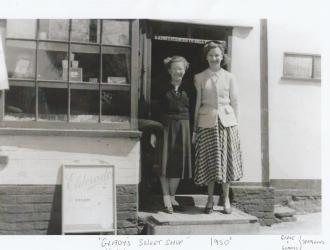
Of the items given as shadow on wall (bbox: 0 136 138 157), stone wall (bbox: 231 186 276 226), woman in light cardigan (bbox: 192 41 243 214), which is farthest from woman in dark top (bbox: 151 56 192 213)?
stone wall (bbox: 231 186 276 226)

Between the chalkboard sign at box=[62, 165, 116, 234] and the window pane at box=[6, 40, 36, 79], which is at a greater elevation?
the window pane at box=[6, 40, 36, 79]

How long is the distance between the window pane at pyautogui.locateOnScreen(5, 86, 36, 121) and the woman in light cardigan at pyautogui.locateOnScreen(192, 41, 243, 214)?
69.6 inches

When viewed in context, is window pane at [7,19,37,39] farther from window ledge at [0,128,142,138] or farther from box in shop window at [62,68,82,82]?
window ledge at [0,128,142,138]

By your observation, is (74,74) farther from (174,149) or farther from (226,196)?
(226,196)

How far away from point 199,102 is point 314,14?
1501 mm

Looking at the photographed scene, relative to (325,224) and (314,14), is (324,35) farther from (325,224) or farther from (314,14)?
(325,224)

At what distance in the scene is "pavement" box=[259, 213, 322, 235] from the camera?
5255 mm

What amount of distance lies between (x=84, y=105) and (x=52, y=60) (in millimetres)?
571

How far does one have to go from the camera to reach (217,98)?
5398mm

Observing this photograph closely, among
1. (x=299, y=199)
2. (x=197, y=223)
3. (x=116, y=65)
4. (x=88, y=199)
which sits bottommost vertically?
(x=197, y=223)

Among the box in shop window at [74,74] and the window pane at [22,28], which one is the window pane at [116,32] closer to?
the box in shop window at [74,74]

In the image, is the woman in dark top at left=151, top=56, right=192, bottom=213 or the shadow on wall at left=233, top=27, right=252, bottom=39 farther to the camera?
the shadow on wall at left=233, top=27, right=252, bottom=39

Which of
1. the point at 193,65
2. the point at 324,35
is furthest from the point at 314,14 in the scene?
the point at 193,65

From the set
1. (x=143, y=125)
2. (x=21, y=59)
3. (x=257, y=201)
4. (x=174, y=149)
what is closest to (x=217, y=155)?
(x=174, y=149)
